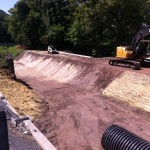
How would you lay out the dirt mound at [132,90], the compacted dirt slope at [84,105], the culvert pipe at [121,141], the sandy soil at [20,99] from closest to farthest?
1. the culvert pipe at [121,141]
2. the compacted dirt slope at [84,105]
3. the sandy soil at [20,99]
4. the dirt mound at [132,90]

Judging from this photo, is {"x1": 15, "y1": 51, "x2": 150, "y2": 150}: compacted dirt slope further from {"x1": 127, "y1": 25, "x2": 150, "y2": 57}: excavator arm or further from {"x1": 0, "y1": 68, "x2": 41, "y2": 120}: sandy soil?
{"x1": 127, "y1": 25, "x2": 150, "y2": 57}: excavator arm

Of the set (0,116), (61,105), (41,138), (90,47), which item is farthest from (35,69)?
(0,116)

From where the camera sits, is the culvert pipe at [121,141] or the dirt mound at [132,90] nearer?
the culvert pipe at [121,141]

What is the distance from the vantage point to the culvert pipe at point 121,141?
10340 mm

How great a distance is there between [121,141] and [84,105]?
8937 millimetres

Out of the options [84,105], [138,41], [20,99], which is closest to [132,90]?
[84,105]

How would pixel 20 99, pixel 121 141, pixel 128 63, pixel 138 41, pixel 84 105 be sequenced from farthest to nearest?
pixel 128 63 → pixel 138 41 → pixel 84 105 → pixel 20 99 → pixel 121 141

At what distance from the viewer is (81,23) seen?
43531 millimetres

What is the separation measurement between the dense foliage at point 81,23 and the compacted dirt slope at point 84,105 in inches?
373

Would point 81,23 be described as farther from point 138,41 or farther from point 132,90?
point 132,90

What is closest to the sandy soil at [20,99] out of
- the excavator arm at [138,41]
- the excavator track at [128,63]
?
the excavator track at [128,63]

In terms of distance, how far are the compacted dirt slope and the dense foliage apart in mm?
9476

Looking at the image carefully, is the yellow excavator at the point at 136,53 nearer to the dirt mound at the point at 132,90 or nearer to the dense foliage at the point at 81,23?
the dirt mound at the point at 132,90

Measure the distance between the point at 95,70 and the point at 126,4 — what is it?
1454 centimetres
